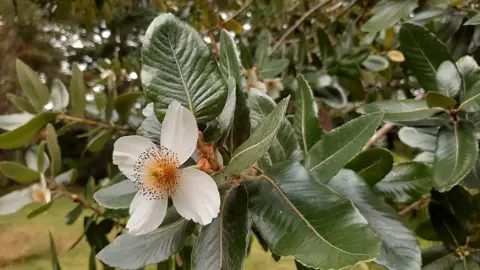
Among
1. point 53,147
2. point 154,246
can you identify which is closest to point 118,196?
point 154,246

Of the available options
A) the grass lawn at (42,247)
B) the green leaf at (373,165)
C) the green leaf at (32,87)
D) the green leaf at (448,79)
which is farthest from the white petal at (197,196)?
the grass lawn at (42,247)

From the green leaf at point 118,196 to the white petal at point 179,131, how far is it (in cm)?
12

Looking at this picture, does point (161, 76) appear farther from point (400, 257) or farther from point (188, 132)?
point (400, 257)

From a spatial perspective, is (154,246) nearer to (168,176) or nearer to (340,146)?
(168,176)

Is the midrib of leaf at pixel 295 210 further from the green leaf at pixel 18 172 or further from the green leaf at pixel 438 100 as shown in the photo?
the green leaf at pixel 18 172

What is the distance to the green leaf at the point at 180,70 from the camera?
0.33 m

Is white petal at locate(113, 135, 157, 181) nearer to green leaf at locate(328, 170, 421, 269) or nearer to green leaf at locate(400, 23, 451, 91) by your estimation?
green leaf at locate(328, 170, 421, 269)

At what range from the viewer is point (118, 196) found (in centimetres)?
44

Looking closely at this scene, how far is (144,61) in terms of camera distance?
1.09ft

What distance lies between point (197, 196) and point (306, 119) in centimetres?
22

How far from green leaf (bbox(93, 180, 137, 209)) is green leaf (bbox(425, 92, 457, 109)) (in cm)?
33

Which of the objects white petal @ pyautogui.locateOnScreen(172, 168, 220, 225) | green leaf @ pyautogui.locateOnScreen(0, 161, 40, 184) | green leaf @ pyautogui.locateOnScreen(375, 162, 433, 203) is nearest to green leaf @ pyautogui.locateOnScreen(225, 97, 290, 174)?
white petal @ pyautogui.locateOnScreen(172, 168, 220, 225)

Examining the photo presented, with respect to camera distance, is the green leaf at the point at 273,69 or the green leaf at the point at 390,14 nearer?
the green leaf at the point at 390,14

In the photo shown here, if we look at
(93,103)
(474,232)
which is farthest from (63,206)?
(474,232)
